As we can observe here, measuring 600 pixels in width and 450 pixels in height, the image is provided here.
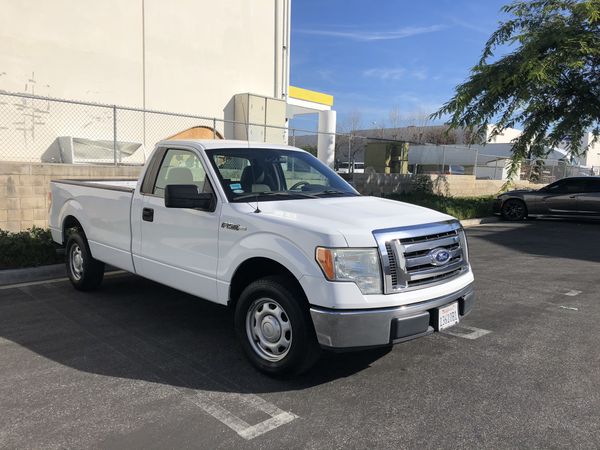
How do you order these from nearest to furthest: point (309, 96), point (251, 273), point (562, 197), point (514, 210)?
point (251, 273)
point (562, 197)
point (514, 210)
point (309, 96)

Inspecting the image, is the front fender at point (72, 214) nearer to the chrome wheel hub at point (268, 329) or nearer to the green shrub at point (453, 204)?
the chrome wheel hub at point (268, 329)

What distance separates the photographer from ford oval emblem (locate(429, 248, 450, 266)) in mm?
3895

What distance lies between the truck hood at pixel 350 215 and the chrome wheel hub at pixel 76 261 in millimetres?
3294

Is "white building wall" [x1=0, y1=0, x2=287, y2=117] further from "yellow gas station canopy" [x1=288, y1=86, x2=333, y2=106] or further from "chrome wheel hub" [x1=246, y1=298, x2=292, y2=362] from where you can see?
"chrome wheel hub" [x1=246, y1=298, x2=292, y2=362]

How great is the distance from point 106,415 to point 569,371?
12.4 ft

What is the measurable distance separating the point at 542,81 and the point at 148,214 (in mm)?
12945

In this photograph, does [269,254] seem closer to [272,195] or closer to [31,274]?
[272,195]

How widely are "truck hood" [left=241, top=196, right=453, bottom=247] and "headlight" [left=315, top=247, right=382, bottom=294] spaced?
0.07m

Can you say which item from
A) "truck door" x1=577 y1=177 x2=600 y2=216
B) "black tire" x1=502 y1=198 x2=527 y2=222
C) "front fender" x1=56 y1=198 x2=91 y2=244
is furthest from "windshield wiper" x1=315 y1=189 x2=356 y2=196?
"truck door" x1=577 y1=177 x2=600 y2=216

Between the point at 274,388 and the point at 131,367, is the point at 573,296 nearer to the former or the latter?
the point at 274,388

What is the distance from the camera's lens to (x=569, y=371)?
14.0 feet

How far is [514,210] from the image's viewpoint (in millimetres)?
16609

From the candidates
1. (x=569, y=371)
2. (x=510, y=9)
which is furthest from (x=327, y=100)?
(x=569, y=371)

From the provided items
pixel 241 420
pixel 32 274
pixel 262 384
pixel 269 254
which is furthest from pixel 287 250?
pixel 32 274
